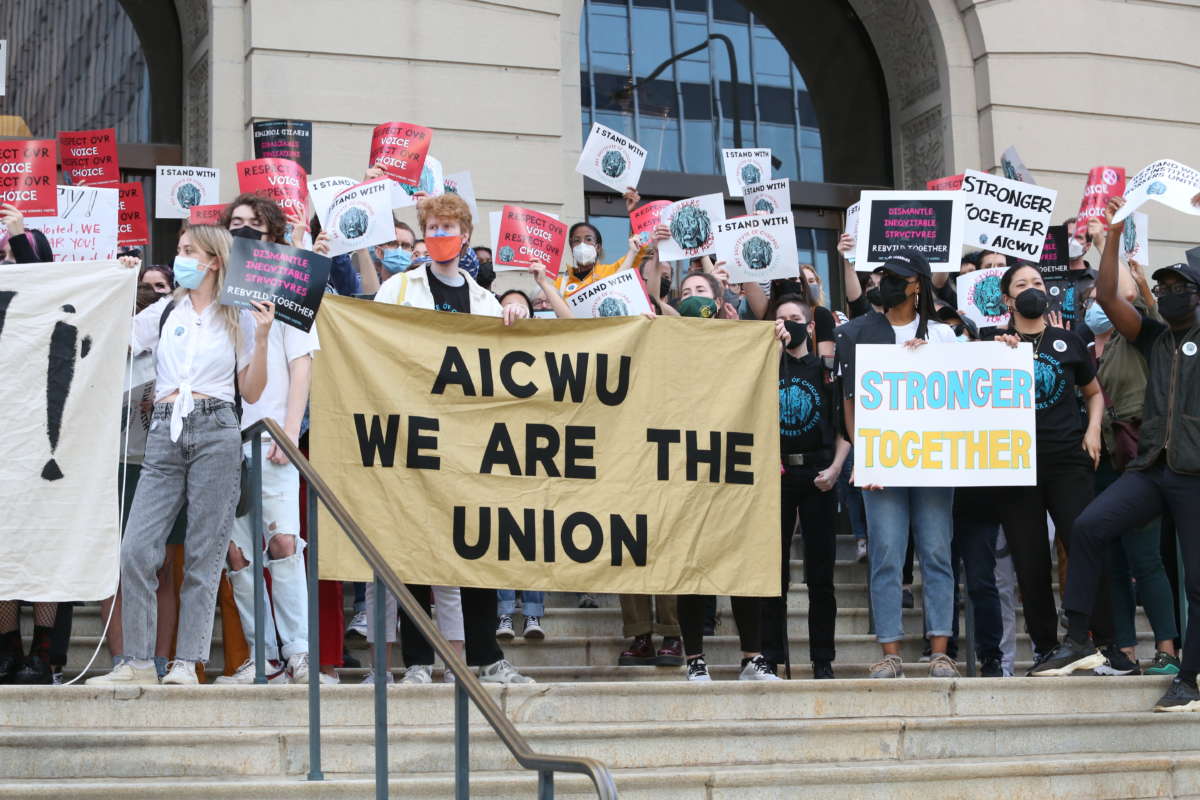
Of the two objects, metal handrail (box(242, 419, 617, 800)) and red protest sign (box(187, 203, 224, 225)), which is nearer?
metal handrail (box(242, 419, 617, 800))

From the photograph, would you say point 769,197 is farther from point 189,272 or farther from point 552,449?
point 189,272

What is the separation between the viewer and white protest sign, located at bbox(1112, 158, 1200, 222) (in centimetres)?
910

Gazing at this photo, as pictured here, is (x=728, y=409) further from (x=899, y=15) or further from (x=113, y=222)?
(x=899, y=15)

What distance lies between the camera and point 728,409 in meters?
8.34

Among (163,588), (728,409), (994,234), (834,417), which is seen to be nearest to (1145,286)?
(994,234)

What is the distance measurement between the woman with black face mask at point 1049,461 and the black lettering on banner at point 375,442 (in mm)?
3233

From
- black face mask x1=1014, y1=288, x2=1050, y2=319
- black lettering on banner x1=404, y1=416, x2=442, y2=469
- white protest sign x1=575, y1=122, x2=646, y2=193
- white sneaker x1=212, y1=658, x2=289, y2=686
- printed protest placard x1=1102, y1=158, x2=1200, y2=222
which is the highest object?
white protest sign x1=575, y1=122, x2=646, y2=193

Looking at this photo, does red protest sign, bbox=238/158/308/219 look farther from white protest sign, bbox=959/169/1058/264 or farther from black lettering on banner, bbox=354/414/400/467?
white protest sign, bbox=959/169/1058/264

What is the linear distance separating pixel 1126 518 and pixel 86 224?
20.6 feet

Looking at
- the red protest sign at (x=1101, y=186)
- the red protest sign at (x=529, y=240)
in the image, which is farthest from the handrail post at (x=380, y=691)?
the red protest sign at (x=1101, y=186)

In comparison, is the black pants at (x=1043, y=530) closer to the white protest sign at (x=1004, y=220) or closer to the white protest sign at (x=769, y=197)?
the white protest sign at (x=1004, y=220)

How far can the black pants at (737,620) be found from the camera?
8.16m

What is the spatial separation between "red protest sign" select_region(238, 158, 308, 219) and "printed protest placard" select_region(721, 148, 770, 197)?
3492mm

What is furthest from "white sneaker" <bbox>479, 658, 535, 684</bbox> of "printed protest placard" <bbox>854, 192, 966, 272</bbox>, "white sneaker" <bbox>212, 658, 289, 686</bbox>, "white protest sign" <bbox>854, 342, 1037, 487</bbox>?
"printed protest placard" <bbox>854, 192, 966, 272</bbox>
